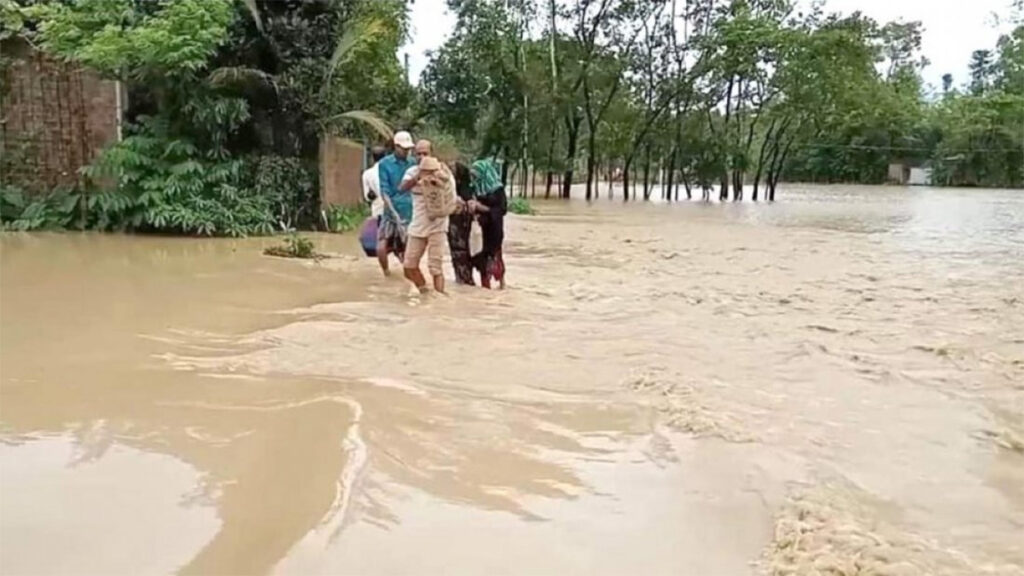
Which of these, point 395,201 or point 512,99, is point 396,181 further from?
point 512,99

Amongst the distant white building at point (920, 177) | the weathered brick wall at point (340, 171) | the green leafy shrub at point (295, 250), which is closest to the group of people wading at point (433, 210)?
the green leafy shrub at point (295, 250)

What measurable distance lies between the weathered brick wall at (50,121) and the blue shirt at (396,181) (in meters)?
6.62

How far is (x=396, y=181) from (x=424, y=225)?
84 cm

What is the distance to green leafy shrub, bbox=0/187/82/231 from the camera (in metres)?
13.0

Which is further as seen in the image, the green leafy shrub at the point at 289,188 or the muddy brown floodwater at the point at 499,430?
the green leafy shrub at the point at 289,188

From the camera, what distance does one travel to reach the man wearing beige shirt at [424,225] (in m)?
7.97

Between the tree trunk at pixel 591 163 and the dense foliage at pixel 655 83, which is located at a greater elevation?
the dense foliage at pixel 655 83

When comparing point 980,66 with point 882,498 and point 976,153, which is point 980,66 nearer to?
point 976,153

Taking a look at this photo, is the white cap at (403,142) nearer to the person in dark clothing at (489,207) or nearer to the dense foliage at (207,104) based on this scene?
the person in dark clothing at (489,207)

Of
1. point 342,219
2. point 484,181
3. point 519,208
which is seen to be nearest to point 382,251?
point 484,181

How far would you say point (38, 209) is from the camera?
43.2ft

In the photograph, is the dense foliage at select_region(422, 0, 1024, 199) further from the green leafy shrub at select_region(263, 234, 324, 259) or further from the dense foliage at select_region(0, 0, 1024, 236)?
the green leafy shrub at select_region(263, 234, 324, 259)

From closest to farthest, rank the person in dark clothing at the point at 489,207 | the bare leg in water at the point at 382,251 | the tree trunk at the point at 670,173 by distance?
the person in dark clothing at the point at 489,207, the bare leg in water at the point at 382,251, the tree trunk at the point at 670,173

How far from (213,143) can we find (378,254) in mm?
5277
